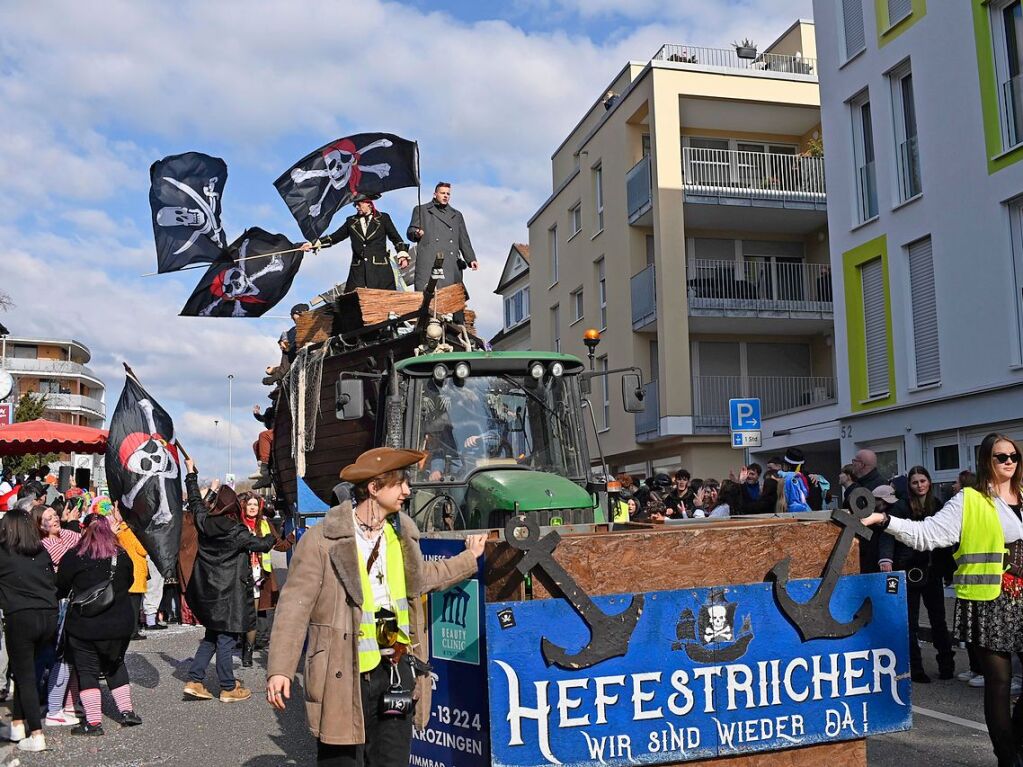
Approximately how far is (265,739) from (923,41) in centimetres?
1602

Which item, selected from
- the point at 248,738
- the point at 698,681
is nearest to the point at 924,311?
the point at 248,738

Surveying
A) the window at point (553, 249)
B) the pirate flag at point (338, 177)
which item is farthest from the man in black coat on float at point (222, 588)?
the window at point (553, 249)

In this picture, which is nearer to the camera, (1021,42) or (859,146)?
(1021,42)

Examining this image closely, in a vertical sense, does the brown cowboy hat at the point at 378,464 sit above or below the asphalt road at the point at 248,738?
above

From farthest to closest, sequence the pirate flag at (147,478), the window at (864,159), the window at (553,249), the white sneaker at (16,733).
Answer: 1. the window at (553,249)
2. the window at (864,159)
3. the pirate flag at (147,478)
4. the white sneaker at (16,733)

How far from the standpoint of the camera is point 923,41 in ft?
60.0

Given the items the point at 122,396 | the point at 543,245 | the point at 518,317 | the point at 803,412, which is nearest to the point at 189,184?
the point at 122,396

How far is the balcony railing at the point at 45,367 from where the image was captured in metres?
106

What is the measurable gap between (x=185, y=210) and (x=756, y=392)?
736 inches

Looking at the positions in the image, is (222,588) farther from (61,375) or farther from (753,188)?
(61,375)

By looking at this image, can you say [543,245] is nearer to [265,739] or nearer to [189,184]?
[189,184]

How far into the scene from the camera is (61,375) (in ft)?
372

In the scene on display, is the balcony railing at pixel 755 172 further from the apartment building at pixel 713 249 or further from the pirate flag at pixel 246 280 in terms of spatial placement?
the pirate flag at pixel 246 280

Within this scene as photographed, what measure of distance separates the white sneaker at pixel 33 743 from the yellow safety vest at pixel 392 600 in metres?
4.55
